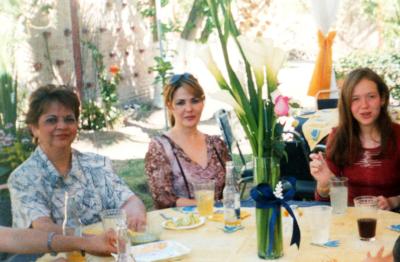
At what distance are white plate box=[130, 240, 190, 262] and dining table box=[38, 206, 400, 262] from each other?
0.09 feet

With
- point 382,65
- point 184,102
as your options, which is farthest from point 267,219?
point 382,65

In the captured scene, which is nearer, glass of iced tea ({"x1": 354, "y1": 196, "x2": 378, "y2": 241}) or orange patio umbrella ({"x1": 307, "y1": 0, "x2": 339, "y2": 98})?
glass of iced tea ({"x1": 354, "y1": 196, "x2": 378, "y2": 241})

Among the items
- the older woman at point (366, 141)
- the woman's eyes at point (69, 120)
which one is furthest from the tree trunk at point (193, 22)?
the woman's eyes at point (69, 120)

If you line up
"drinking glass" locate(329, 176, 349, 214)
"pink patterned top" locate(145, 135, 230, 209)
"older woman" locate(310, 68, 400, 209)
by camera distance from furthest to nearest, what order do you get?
"pink patterned top" locate(145, 135, 230, 209) → "older woman" locate(310, 68, 400, 209) → "drinking glass" locate(329, 176, 349, 214)

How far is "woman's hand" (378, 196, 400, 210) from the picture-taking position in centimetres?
222

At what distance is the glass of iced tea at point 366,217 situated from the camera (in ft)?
6.01

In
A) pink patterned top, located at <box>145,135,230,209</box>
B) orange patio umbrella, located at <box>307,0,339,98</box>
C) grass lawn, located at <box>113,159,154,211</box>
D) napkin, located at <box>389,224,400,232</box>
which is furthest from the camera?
orange patio umbrella, located at <box>307,0,339,98</box>

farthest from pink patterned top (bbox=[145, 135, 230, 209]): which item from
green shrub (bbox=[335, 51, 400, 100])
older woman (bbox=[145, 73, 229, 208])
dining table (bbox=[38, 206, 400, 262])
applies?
green shrub (bbox=[335, 51, 400, 100])

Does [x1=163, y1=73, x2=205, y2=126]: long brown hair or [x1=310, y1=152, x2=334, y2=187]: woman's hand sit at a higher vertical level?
[x1=163, y1=73, x2=205, y2=126]: long brown hair

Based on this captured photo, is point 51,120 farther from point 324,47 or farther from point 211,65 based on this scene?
point 324,47

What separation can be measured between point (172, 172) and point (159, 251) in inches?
37.6

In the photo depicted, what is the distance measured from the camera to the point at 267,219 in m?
1.68

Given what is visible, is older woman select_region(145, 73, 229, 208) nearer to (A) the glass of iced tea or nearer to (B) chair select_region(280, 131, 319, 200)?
(A) the glass of iced tea

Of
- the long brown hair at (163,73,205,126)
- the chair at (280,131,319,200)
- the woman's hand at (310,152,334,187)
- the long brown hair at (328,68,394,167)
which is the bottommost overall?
the chair at (280,131,319,200)
